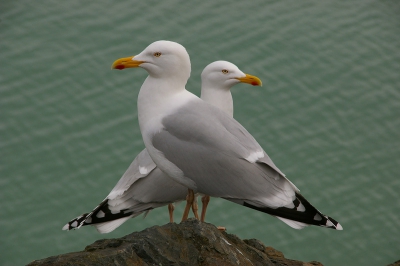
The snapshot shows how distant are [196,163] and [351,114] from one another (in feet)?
15.9

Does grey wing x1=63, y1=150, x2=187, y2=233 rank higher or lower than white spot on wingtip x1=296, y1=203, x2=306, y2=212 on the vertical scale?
lower

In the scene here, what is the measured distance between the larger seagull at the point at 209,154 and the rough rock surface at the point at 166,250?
480mm

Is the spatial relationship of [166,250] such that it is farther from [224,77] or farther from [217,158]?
[224,77]

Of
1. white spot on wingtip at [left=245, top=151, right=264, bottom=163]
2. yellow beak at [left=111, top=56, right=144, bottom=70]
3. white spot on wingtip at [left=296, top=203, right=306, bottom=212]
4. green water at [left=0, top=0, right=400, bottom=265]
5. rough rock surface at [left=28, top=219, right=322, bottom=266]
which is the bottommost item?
green water at [left=0, top=0, right=400, bottom=265]

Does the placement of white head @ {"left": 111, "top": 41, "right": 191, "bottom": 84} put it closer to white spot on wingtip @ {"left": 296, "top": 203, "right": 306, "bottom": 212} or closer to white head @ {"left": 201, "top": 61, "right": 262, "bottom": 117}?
white head @ {"left": 201, "top": 61, "right": 262, "bottom": 117}

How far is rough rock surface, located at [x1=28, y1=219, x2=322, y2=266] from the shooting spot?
12.8 ft

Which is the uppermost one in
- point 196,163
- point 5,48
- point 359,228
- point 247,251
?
point 196,163

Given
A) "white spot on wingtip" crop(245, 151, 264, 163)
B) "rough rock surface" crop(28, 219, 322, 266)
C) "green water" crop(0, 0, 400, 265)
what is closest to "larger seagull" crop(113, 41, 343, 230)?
"white spot on wingtip" crop(245, 151, 264, 163)

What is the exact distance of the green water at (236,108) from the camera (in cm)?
769

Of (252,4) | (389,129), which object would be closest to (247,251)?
(389,129)

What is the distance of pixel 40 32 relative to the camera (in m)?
9.88

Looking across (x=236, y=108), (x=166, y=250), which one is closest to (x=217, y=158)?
(x=166, y=250)

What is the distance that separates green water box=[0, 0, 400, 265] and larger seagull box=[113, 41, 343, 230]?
9.30 ft

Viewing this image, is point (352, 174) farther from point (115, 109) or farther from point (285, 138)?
point (115, 109)
